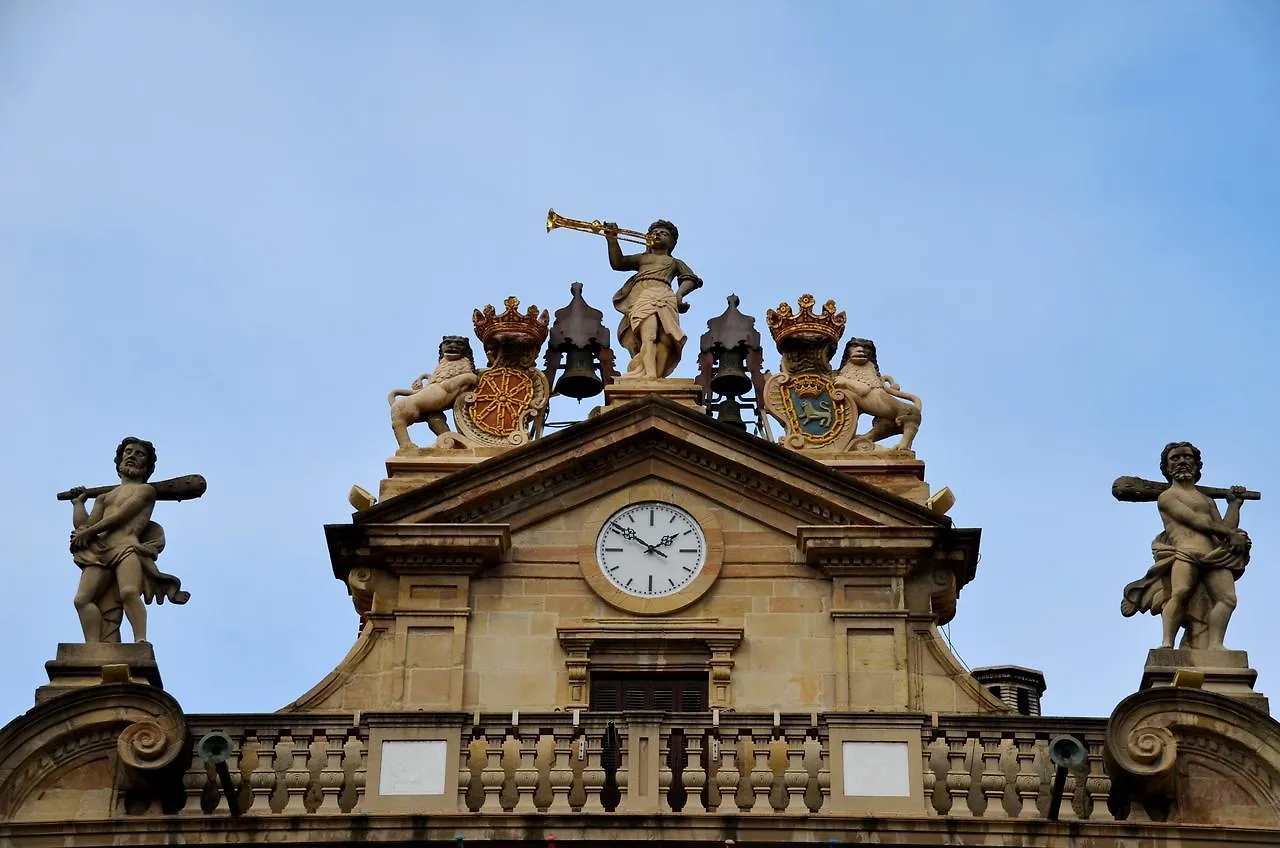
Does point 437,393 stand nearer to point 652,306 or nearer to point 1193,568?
point 652,306

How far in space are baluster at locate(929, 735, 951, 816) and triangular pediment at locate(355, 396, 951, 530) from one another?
3295 millimetres

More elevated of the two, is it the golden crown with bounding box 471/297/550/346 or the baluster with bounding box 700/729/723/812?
the golden crown with bounding box 471/297/550/346

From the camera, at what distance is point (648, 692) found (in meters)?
31.3

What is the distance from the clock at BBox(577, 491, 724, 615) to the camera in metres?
31.7

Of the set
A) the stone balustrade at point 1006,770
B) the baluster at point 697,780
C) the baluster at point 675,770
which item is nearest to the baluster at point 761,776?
the baluster at point 697,780

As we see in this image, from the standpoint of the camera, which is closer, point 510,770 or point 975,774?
point 510,770

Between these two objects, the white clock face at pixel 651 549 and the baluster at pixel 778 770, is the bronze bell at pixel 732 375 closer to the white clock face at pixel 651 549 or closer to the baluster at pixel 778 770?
the white clock face at pixel 651 549

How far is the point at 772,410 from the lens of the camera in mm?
33375

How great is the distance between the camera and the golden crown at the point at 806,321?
3375 centimetres

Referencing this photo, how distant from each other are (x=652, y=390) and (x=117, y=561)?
621 centimetres

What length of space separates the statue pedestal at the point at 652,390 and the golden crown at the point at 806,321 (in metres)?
1.11

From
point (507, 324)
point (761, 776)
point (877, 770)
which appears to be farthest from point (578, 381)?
point (877, 770)

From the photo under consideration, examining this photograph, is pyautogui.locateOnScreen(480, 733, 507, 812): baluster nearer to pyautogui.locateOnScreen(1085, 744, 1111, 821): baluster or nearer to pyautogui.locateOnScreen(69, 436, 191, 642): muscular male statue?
pyautogui.locateOnScreen(69, 436, 191, 642): muscular male statue

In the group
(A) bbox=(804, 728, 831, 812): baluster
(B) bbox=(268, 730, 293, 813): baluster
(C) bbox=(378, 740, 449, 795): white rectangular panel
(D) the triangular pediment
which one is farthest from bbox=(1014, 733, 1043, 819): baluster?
(B) bbox=(268, 730, 293, 813): baluster
